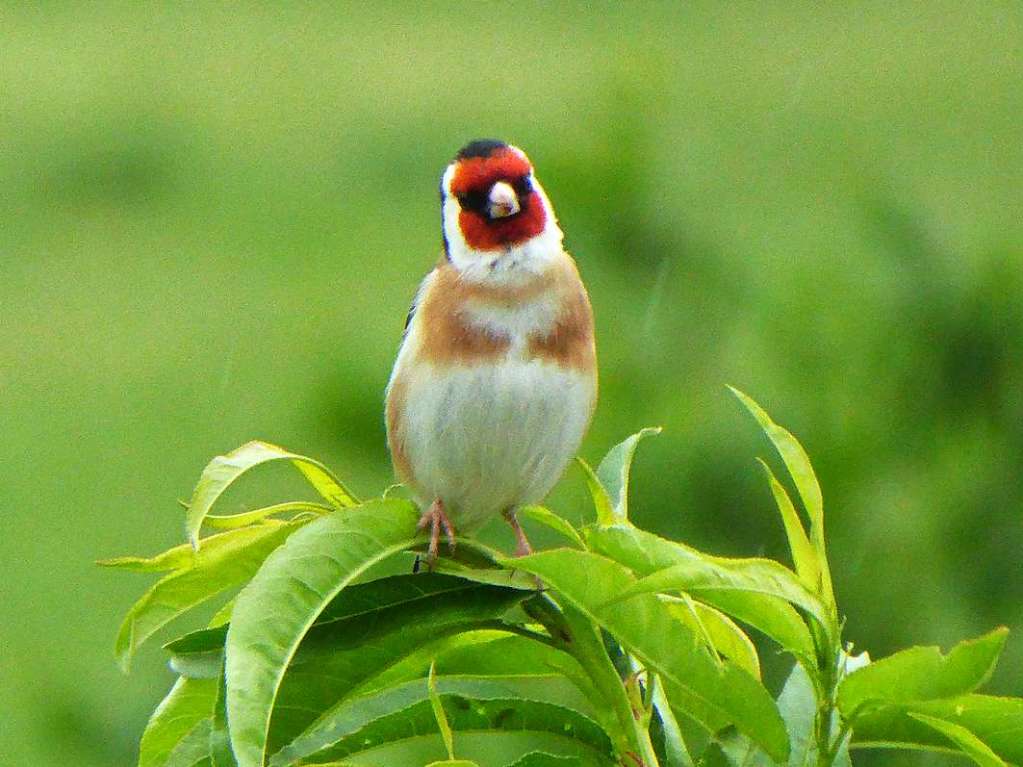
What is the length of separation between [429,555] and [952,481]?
1930 mm

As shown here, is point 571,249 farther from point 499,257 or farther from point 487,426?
point 487,426

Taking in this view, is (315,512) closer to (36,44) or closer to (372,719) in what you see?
(372,719)

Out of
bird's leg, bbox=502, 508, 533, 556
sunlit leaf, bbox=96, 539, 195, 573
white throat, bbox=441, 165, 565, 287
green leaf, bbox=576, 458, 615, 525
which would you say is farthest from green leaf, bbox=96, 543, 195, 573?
white throat, bbox=441, 165, 565, 287

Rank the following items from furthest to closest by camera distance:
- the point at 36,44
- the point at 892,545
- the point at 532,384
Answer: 1. the point at 36,44
2. the point at 892,545
3. the point at 532,384

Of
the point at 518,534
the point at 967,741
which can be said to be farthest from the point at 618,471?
the point at 518,534

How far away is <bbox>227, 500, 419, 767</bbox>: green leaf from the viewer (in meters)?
0.84

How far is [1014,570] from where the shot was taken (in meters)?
2.81

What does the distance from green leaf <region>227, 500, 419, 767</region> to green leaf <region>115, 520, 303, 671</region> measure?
49 mm

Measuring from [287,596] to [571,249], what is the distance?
200 centimetres

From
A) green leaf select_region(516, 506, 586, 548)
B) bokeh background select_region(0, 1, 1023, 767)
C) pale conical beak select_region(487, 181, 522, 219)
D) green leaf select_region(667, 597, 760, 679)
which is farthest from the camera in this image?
bokeh background select_region(0, 1, 1023, 767)

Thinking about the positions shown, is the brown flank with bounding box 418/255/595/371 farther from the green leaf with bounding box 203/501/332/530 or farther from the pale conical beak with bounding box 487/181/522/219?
the green leaf with bounding box 203/501/332/530

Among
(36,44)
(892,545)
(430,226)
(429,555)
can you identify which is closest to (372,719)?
(429,555)

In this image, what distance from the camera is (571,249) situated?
2.87 meters

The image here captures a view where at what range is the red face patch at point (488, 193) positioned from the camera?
1.95 meters
